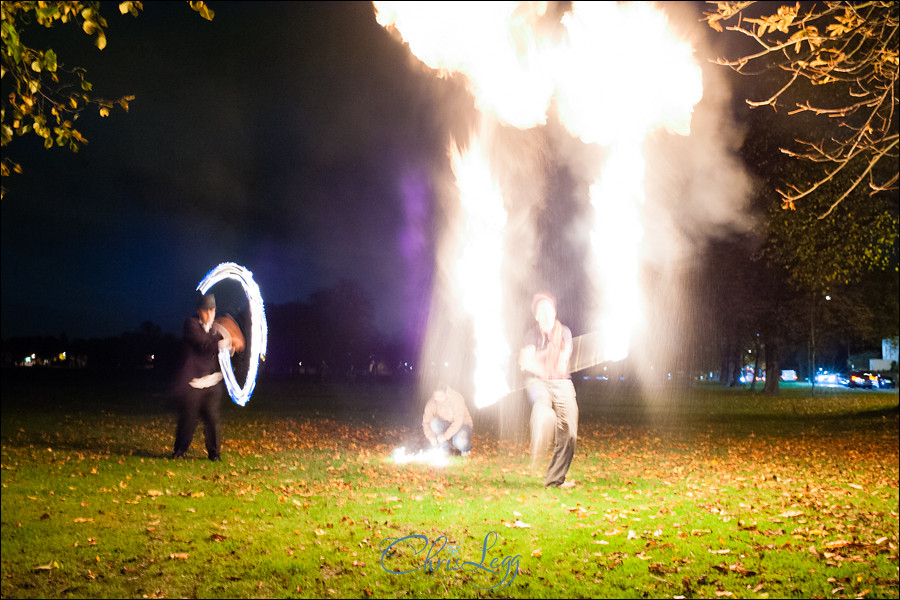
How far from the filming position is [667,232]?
2434 centimetres

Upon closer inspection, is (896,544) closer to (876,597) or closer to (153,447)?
(876,597)

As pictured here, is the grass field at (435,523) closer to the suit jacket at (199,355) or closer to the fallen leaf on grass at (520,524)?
the fallen leaf on grass at (520,524)

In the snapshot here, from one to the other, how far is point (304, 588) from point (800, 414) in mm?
30713

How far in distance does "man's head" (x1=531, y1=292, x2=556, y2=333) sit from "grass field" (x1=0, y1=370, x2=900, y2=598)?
2224mm

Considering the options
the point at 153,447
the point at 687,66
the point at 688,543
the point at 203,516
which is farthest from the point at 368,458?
the point at 687,66

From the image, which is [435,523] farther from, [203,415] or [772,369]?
[772,369]

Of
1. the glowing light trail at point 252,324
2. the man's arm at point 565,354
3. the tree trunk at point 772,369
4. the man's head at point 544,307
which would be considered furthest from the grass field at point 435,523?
the tree trunk at point 772,369

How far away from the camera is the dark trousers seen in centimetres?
1259

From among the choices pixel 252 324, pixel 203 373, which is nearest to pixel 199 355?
pixel 203 373

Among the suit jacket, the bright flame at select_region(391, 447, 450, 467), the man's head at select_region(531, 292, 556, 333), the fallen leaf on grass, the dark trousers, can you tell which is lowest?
the bright flame at select_region(391, 447, 450, 467)

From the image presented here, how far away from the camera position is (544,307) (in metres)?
7.38

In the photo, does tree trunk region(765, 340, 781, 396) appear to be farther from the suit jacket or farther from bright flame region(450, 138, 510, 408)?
the suit jacket

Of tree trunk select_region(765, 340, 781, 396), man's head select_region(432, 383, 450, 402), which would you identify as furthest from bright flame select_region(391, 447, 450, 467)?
tree trunk select_region(765, 340, 781, 396)

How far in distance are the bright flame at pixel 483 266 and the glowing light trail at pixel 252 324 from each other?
3881 millimetres
